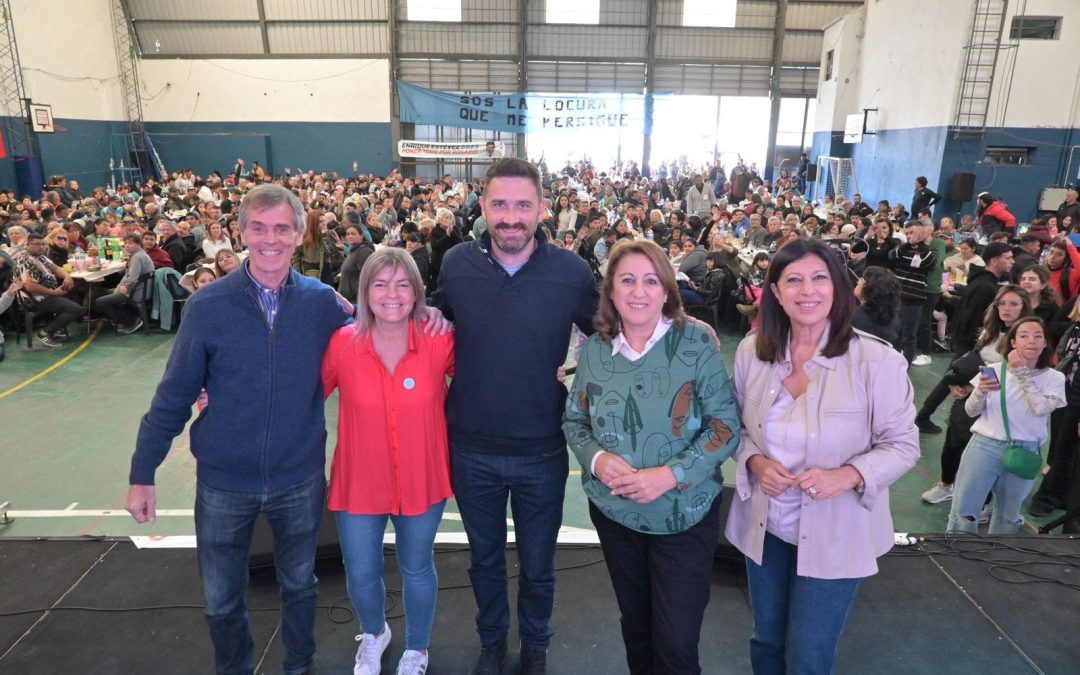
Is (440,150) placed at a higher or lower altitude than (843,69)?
lower

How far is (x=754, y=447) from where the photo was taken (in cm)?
194

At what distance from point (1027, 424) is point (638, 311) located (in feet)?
8.70

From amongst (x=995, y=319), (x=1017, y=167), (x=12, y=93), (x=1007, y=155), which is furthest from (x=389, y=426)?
(x=12, y=93)

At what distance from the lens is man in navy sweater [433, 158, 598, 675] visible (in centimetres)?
213

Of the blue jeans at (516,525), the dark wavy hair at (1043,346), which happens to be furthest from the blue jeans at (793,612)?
the dark wavy hair at (1043,346)

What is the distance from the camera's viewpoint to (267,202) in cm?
203

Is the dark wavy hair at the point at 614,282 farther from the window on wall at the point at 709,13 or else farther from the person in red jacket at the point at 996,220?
the window on wall at the point at 709,13

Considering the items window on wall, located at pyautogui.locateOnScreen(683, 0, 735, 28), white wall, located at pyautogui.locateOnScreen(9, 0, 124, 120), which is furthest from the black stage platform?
window on wall, located at pyautogui.locateOnScreen(683, 0, 735, 28)

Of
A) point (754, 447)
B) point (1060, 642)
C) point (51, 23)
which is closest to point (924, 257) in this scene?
point (1060, 642)

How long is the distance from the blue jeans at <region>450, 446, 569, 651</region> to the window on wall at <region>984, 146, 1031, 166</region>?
47.3ft

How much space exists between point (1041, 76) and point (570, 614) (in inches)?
584

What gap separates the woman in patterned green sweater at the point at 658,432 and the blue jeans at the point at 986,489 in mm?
2348

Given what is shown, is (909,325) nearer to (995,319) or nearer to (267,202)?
(995,319)

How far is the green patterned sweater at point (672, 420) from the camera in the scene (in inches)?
74.9
